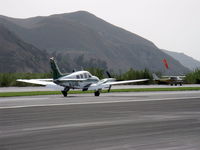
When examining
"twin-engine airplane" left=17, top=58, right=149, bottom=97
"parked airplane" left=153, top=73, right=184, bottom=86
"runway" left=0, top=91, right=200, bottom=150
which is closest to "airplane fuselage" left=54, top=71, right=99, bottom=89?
"twin-engine airplane" left=17, top=58, right=149, bottom=97

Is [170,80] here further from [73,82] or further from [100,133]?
[100,133]

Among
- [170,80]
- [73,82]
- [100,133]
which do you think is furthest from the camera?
[170,80]

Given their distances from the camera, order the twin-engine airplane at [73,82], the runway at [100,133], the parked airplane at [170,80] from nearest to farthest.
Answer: the runway at [100,133] < the twin-engine airplane at [73,82] < the parked airplane at [170,80]

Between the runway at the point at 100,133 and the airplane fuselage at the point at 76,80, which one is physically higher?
the airplane fuselage at the point at 76,80

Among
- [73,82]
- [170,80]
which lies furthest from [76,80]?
[170,80]

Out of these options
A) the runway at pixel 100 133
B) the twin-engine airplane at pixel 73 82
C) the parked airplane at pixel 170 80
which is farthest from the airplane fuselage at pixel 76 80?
the parked airplane at pixel 170 80

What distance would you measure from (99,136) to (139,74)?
228ft

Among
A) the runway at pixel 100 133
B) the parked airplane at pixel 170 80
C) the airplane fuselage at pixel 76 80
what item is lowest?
the parked airplane at pixel 170 80

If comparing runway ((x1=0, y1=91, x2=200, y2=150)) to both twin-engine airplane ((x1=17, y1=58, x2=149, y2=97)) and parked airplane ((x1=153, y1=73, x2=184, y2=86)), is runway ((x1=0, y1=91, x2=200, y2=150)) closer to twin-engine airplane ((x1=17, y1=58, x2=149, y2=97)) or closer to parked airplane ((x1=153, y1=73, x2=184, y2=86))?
twin-engine airplane ((x1=17, y1=58, x2=149, y2=97))

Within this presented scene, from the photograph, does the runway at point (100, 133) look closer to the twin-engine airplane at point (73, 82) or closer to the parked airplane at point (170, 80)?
the twin-engine airplane at point (73, 82)

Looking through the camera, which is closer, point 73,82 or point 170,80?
point 73,82

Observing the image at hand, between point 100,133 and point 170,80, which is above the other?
point 100,133

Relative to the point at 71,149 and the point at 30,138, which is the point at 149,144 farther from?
the point at 30,138

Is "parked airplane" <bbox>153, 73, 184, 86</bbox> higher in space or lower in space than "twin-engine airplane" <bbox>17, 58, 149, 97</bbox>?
lower
